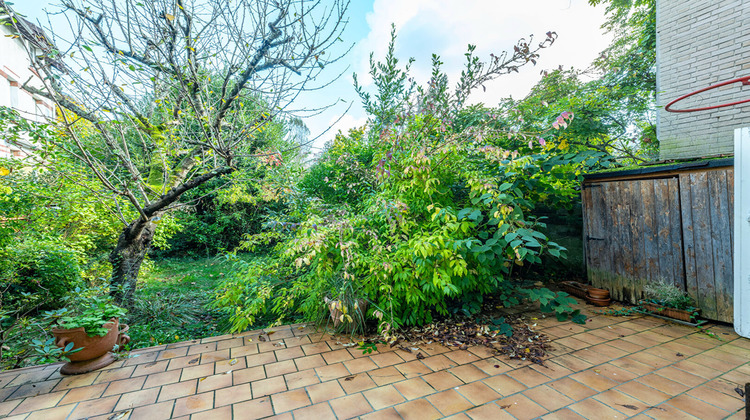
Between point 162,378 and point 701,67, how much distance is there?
6.52 m

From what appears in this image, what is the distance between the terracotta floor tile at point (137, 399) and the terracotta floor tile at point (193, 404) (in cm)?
19

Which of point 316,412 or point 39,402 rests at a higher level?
point 39,402

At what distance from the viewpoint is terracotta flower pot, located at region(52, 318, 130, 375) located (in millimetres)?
2141

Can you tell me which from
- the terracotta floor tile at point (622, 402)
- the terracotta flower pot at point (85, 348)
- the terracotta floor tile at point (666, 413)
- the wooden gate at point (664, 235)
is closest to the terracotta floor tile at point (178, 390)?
the terracotta flower pot at point (85, 348)

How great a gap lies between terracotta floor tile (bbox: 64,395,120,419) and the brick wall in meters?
6.13

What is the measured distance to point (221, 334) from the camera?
9.88ft

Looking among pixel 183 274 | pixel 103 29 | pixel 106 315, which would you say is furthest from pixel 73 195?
pixel 183 274

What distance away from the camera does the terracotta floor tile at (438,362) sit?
2.16 metres

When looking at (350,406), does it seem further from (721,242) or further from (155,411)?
(721,242)

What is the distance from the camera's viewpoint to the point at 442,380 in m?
1.99

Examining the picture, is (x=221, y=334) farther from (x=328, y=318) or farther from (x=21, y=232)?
(x=21, y=232)

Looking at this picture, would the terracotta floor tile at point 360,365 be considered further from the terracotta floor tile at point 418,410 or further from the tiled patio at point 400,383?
the terracotta floor tile at point 418,410

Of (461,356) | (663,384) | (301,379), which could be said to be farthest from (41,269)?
(663,384)

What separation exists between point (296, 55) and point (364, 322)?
7.80 feet
